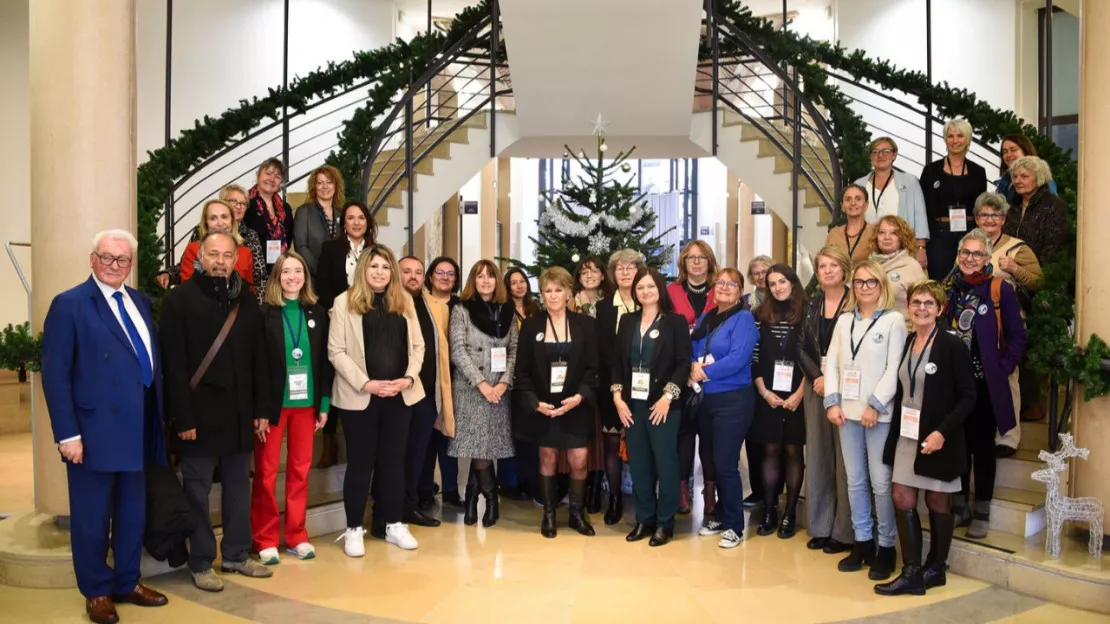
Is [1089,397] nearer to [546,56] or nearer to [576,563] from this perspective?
[576,563]

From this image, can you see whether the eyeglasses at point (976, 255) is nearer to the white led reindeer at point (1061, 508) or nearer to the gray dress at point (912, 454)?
the gray dress at point (912, 454)

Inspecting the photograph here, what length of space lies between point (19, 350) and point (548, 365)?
2.59 m

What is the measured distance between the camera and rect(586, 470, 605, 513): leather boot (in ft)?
18.2

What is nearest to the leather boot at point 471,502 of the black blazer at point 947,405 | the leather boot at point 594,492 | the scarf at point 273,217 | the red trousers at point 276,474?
the leather boot at point 594,492

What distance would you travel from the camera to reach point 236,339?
4121mm

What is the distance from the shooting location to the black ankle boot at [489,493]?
531 cm

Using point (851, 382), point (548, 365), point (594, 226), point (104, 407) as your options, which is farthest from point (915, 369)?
point (104, 407)

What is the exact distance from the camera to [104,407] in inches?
144

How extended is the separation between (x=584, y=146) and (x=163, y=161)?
496 cm

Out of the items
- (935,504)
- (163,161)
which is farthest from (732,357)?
(163,161)

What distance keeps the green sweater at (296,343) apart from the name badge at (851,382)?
8.59ft

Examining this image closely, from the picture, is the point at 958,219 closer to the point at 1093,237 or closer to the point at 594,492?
the point at 1093,237

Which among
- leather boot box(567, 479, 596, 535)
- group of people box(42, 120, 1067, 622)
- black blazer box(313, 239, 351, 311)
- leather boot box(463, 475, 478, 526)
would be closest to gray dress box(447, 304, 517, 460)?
group of people box(42, 120, 1067, 622)

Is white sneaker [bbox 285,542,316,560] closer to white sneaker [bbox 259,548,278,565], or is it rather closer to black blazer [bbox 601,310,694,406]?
white sneaker [bbox 259,548,278,565]
